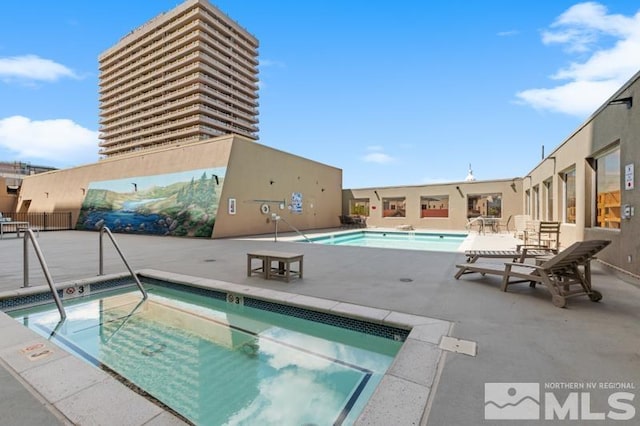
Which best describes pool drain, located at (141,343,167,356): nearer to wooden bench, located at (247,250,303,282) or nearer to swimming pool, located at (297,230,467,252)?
wooden bench, located at (247,250,303,282)

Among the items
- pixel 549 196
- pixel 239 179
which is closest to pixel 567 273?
pixel 549 196

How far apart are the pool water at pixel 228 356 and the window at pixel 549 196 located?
9.53m

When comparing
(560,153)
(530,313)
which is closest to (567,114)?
(560,153)

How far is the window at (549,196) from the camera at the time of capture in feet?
31.4

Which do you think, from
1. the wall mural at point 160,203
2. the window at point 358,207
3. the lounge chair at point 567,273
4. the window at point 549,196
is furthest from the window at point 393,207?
the lounge chair at point 567,273

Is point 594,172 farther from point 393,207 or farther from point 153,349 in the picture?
point 393,207

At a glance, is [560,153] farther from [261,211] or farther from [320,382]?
[261,211]

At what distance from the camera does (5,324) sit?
110 inches

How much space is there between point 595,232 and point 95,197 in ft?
66.0

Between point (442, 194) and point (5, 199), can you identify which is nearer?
point (442, 194)

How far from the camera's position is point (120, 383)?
1.95m

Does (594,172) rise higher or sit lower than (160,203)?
higher

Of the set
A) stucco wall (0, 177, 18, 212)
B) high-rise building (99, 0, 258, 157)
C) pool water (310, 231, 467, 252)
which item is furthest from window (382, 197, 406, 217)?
high-rise building (99, 0, 258, 157)

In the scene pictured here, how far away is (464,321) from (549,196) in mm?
9460
